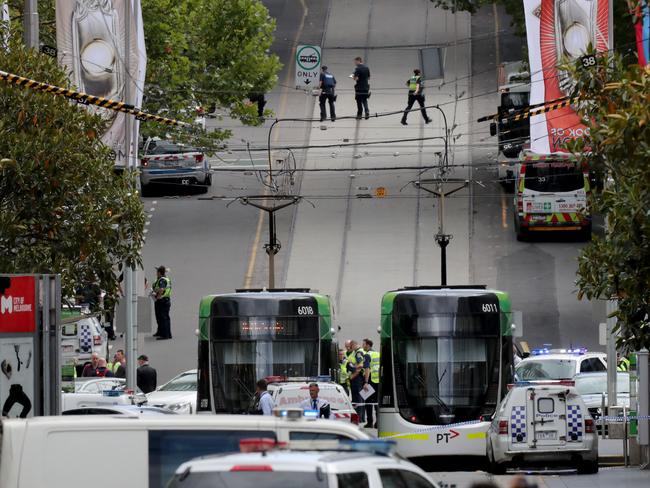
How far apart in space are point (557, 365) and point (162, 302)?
14276mm

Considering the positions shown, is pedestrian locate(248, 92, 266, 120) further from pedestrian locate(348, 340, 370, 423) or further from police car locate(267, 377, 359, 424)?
police car locate(267, 377, 359, 424)

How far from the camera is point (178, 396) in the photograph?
31.1 m

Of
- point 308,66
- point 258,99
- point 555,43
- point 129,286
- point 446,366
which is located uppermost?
point 308,66

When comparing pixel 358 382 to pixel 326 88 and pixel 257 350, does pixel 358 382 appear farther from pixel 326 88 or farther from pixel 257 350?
pixel 326 88

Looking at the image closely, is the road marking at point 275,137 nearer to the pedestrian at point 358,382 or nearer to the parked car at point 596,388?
the pedestrian at point 358,382

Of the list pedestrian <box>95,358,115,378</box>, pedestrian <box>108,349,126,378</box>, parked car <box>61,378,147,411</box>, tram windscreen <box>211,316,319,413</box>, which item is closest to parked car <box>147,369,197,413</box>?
parked car <box>61,378,147,411</box>

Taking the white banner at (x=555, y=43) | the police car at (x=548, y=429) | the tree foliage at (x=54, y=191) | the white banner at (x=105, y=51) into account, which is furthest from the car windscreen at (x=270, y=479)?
the white banner at (x=555, y=43)

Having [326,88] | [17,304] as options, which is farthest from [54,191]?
[326,88]

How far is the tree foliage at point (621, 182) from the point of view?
60.8ft

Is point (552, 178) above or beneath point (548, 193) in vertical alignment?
above

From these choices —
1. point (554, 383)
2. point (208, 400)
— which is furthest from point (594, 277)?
point (208, 400)

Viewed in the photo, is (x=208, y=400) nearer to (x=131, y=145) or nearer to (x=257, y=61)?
(x=131, y=145)

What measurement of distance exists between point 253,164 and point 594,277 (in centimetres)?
3519

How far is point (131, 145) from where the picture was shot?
32.5 m
